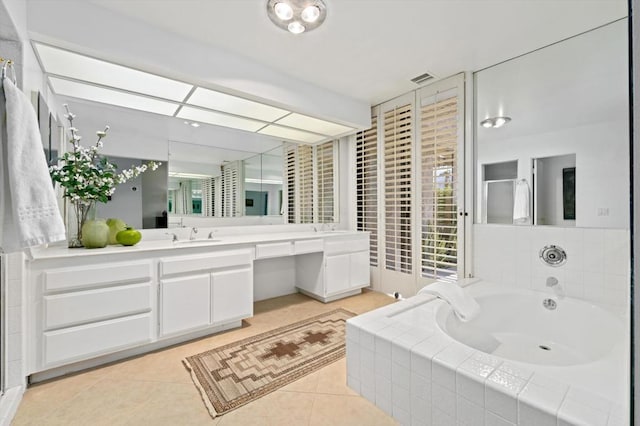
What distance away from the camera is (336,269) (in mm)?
3316

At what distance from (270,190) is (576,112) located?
292 centimetres

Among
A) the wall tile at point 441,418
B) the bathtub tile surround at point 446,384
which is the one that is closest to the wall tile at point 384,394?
the bathtub tile surround at point 446,384

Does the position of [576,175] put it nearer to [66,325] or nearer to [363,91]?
[363,91]

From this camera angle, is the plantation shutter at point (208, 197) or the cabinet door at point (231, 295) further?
the plantation shutter at point (208, 197)

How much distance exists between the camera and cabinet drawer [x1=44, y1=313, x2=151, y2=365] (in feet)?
5.71

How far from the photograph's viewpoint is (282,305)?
3.21 meters

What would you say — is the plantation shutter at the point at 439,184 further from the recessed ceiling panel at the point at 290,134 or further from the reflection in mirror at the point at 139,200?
the reflection in mirror at the point at 139,200

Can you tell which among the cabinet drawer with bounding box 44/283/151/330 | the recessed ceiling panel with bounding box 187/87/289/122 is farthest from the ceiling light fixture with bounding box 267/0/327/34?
the cabinet drawer with bounding box 44/283/151/330

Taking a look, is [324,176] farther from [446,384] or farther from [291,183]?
[446,384]

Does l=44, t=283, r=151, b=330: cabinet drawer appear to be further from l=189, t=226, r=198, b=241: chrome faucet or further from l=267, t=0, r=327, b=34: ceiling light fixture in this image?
l=267, t=0, r=327, b=34: ceiling light fixture

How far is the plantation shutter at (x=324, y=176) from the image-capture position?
4.02 m

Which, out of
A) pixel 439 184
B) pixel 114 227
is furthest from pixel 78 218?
pixel 439 184

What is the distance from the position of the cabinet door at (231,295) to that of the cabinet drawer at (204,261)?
0.27ft

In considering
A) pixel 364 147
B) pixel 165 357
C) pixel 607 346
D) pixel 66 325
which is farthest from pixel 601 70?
pixel 66 325
